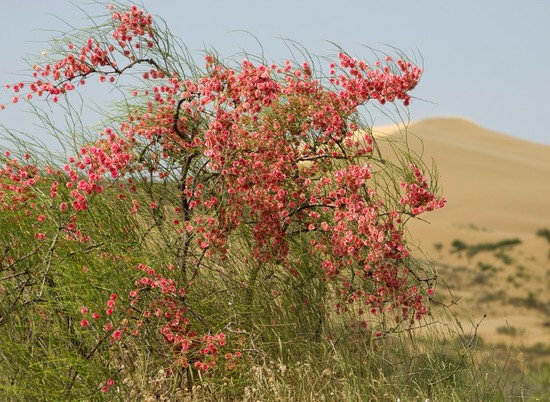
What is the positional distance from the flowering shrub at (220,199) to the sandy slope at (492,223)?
1.80 feet

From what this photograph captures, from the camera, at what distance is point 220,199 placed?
22.3ft

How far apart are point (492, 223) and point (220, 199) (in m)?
24.3

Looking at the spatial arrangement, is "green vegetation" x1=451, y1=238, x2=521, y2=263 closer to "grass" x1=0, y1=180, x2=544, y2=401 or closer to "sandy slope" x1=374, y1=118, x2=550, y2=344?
"sandy slope" x1=374, y1=118, x2=550, y2=344

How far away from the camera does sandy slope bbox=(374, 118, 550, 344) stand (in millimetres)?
13954

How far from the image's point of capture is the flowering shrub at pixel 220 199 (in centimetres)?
593

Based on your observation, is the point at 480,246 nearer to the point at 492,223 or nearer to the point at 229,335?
the point at 492,223

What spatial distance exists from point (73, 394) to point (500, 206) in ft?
94.7

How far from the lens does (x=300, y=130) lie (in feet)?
22.9

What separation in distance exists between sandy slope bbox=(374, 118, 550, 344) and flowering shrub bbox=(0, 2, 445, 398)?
0.55 meters

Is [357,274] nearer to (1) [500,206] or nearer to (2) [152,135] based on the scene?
(2) [152,135]

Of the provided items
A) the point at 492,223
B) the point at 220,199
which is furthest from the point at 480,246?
the point at 220,199

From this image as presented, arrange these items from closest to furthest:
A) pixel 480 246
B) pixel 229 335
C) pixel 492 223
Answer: pixel 229 335, pixel 480 246, pixel 492 223

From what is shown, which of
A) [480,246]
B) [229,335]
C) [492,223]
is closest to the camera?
[229,335]

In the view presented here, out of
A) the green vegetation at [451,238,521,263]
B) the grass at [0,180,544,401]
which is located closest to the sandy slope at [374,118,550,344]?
the green vegetation at [451,238,521,263]
